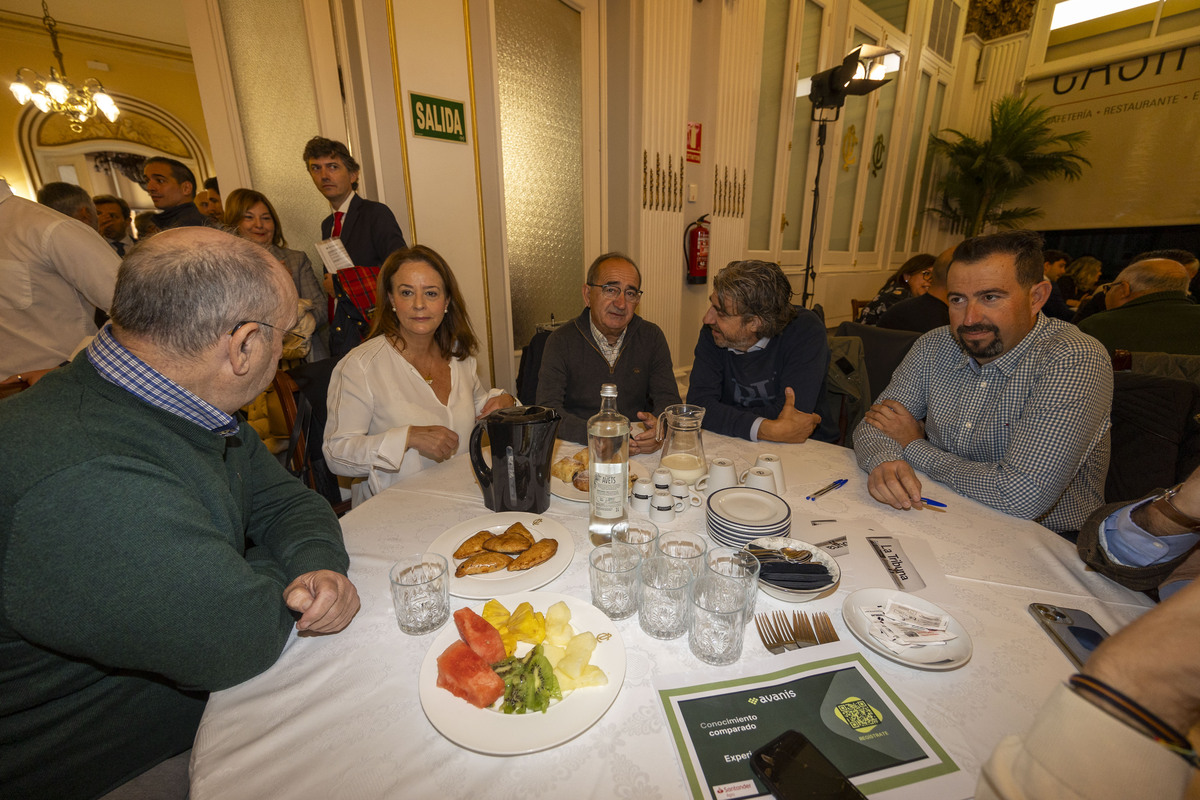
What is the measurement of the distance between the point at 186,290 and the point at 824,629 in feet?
4.41

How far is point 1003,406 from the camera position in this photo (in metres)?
1.60

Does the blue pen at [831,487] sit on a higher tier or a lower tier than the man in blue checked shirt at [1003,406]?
lower

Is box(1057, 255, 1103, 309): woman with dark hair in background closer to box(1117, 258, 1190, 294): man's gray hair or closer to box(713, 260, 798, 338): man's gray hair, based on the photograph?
box(1117, 258, 1190, 294): man's gray hair

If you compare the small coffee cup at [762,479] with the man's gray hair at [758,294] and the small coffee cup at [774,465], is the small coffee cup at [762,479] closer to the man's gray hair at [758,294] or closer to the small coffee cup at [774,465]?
the small coffee cup at [774,465]

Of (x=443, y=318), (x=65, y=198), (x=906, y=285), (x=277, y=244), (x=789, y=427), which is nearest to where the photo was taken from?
(x=789, y=427)

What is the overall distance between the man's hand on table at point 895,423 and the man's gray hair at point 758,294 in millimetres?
690

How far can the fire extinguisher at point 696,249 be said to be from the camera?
4.93 metres

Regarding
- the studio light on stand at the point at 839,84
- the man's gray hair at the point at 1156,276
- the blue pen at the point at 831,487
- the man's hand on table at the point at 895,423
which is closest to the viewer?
the blue pen at the point at 831,487

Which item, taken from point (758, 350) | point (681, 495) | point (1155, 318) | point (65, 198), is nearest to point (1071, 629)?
point (681, 495)

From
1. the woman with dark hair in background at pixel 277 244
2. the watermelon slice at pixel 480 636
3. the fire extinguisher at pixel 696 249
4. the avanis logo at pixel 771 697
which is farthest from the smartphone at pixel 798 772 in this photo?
the fire extinguisher at pixel 696 249

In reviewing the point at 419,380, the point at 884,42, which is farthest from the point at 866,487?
the point at 884,42

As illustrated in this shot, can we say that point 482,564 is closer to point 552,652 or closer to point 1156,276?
point 552,652

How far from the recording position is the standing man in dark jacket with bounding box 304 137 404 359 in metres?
2.74

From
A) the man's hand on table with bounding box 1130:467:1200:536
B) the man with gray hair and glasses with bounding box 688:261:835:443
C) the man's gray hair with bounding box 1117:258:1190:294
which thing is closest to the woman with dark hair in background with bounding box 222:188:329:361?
the man with gray hair and glasses with bounding box 688:261:835:443
